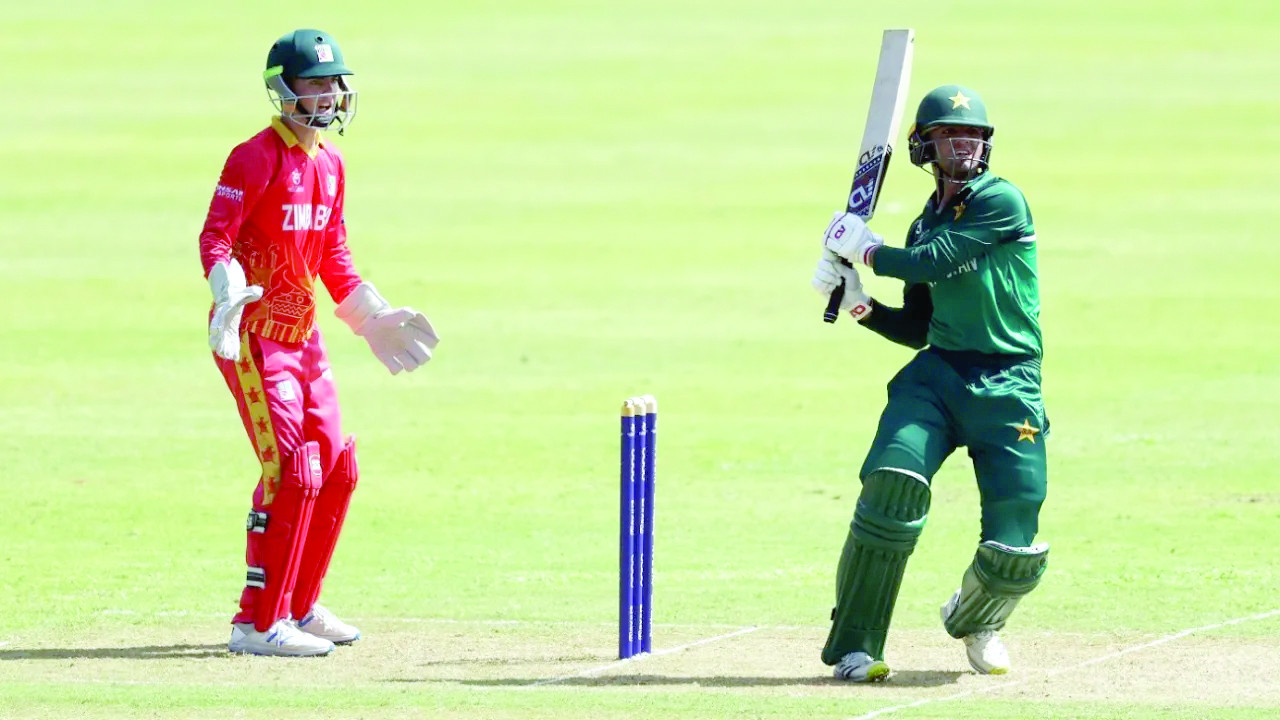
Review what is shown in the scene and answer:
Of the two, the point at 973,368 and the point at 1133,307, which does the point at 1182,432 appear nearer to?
the point at 1133,307

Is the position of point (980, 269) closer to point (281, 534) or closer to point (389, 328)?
point (389, 328)

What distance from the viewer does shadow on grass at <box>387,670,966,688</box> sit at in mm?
7465

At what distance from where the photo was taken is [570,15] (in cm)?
4097

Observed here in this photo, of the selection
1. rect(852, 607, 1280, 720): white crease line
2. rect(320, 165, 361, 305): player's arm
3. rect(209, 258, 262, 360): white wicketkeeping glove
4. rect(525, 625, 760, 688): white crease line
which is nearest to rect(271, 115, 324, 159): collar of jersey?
rect(320, 165, 361, 305): player's arm

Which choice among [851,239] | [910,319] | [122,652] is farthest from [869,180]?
[122,652]

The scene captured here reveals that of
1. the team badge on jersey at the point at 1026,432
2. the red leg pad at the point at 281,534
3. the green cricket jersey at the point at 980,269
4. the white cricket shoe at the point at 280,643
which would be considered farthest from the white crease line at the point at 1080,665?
the red leg pad at the point at 281,534

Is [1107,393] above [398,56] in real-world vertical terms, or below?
below

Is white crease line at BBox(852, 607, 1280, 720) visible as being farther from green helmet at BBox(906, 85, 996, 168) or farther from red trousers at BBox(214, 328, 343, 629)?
red trousers at BBox(214, 328, 343, 629)

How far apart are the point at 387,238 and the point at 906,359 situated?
7868 mm

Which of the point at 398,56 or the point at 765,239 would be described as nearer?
the point at 765,239

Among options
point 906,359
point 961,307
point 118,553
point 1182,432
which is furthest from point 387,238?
point 961,307

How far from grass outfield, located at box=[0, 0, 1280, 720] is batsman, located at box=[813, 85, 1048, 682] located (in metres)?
0.27

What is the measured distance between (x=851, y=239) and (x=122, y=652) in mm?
3100

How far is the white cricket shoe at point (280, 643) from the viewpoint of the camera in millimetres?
8102
